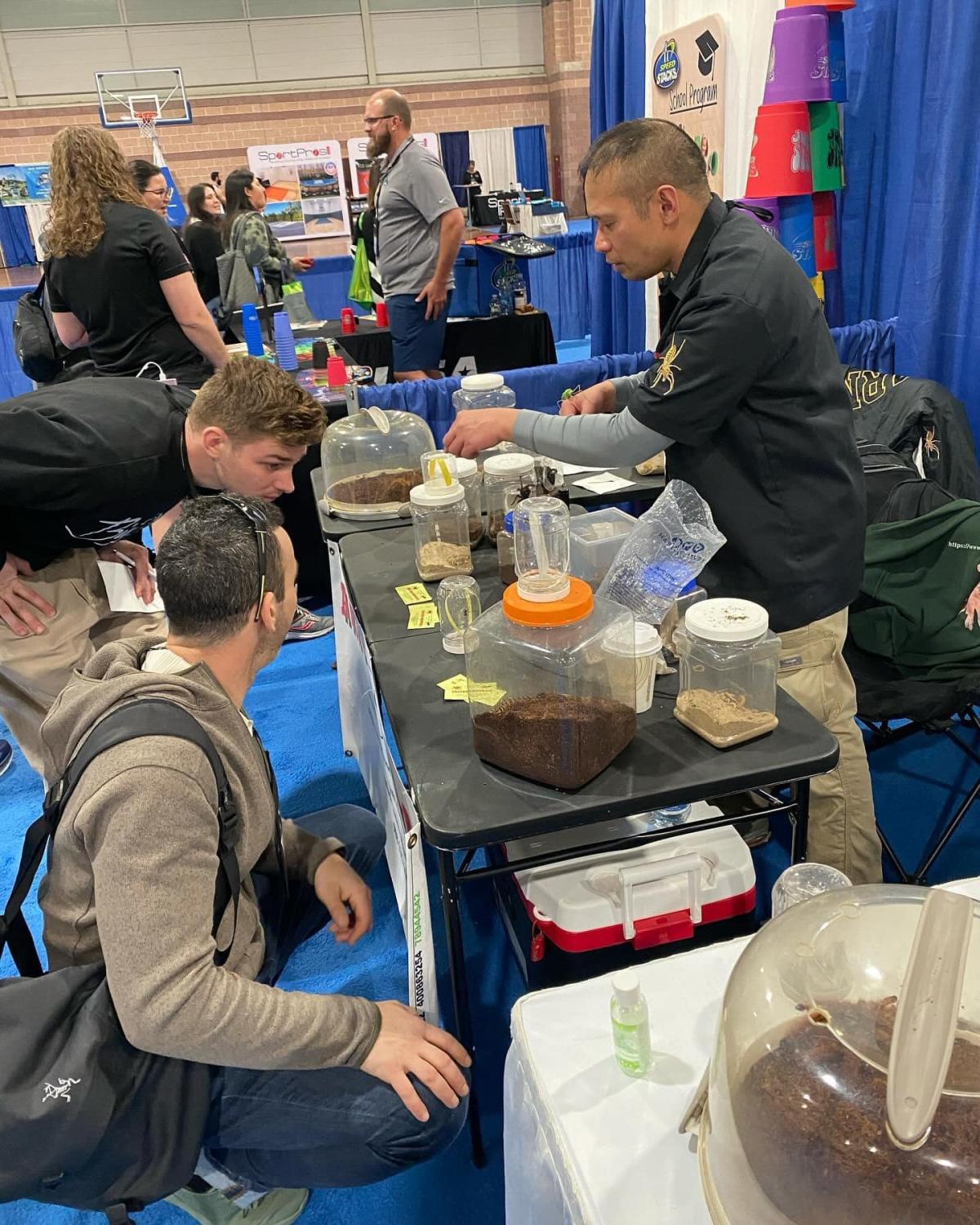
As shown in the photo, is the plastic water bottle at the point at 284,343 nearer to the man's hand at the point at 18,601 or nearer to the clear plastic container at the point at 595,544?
the man's hand at the point at 18,601

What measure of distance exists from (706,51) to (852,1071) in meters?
4.60

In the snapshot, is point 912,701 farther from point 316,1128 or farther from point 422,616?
point 316,1128

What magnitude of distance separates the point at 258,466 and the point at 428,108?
11.6m

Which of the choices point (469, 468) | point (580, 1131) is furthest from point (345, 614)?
point (580, 1131)

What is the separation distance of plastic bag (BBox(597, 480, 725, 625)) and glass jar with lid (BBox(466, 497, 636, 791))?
0.63ft

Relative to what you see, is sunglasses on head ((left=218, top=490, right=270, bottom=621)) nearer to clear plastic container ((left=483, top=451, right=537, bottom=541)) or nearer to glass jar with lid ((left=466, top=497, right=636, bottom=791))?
glass jar with lid ((left=466, top=497, right=636, bottom=791))

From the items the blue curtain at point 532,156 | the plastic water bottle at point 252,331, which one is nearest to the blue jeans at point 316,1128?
the plastic water bottle at point 252,331

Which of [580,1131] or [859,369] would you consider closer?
[580,1131]

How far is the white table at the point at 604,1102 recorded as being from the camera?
80cm

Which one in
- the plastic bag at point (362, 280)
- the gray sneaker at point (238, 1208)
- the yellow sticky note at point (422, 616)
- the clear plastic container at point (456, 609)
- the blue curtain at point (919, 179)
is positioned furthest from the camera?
the plastic bag at point (362, 280)

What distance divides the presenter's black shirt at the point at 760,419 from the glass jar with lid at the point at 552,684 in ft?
1.61

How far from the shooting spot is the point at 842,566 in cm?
174

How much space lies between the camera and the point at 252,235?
4.67 metres

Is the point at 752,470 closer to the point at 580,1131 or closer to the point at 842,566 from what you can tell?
the point at 842,566
